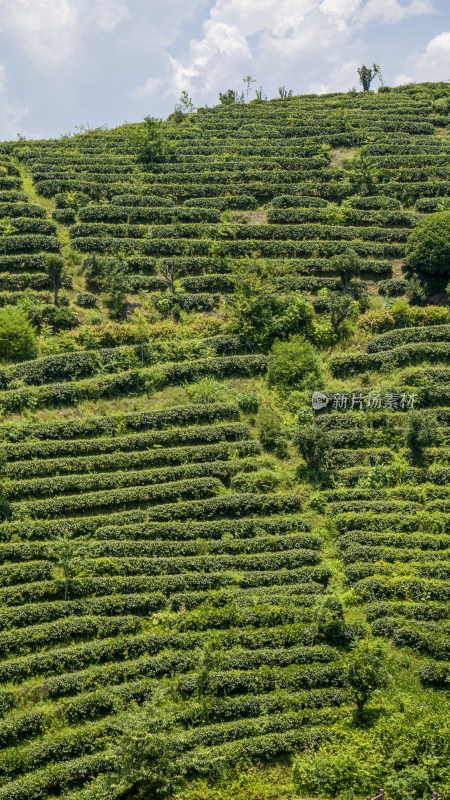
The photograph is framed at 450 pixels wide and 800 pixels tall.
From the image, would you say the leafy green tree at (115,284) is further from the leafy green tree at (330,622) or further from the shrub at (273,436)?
the leafy green tree at (330,622)

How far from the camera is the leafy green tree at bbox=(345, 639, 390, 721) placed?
63.0ft

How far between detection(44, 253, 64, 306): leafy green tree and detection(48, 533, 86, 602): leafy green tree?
729 inches

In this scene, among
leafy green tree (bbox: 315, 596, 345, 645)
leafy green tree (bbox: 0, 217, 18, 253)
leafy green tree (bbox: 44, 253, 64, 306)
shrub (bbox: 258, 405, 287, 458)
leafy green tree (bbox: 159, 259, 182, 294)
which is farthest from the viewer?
leafy green tree (bbox: 0, 217, 18, 253)

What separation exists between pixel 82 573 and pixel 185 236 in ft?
91.7

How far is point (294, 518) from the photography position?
26.5 metres

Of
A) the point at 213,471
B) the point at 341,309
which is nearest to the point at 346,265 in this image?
the point at 341,309

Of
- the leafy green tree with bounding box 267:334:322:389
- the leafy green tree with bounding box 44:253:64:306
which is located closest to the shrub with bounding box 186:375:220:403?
the leafy green tree with bounding box 267:334:322:389

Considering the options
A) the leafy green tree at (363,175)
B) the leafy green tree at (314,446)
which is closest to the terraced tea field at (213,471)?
the leafy green tree at (363,175)

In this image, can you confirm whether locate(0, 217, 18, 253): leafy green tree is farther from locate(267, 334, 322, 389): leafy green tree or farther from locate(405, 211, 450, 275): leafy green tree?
locate(405, 211, 450, 275): leafy green tree

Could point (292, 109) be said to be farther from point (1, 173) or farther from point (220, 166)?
point (1, 173)

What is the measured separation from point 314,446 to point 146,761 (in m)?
15.4

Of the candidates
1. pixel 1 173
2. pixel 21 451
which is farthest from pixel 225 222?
pixel 21 451

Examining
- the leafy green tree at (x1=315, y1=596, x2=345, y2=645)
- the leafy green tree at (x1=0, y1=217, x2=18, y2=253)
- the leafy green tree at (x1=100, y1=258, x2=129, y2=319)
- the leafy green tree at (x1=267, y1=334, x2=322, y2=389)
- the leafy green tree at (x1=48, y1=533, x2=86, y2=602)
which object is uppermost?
the leafy green tree at (x1=0, y1=217, x2=18, y2=253)

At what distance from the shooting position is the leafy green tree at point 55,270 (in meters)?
37.1
